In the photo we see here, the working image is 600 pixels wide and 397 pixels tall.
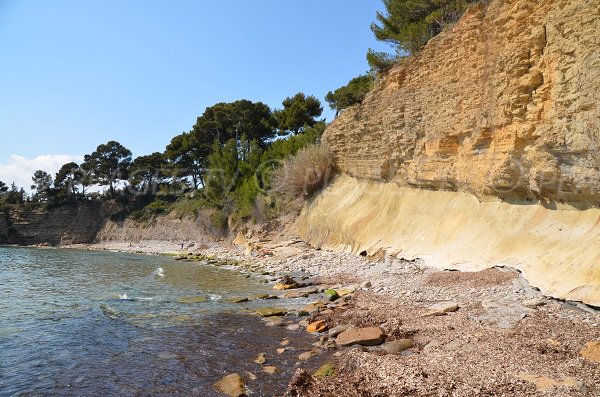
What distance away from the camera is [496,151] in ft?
38.3

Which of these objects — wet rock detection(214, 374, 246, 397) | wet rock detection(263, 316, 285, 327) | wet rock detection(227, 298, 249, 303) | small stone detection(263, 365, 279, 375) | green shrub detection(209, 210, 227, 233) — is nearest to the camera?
wet rock detection(214, 374, 246, 397)

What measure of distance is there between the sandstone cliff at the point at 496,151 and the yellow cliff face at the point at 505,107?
0.03 metres

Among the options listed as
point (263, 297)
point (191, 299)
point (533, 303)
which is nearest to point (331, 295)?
point (263, 297)

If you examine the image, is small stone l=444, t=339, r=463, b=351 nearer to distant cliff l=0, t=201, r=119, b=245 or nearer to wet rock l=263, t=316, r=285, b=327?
wet rock l=263, t=316, r=285, b=327

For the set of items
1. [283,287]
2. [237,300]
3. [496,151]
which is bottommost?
[283,287]

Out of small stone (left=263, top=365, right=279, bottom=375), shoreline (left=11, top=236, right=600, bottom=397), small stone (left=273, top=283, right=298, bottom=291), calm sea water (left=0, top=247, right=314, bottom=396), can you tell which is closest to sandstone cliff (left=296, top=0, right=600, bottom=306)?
shoreline (left=11, top=236, right=600, bottom=397)

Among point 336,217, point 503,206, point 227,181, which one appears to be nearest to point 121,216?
point 227,181

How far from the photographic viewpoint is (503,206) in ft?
38.2

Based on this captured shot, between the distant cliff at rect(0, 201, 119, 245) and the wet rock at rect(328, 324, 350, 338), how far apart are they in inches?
2084

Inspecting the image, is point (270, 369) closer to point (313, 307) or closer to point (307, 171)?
point (313, 307)

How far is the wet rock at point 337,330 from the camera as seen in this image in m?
7.91

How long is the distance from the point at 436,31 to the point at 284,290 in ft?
42.1

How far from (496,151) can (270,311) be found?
7.51 m

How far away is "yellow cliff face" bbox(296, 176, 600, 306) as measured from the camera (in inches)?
315
